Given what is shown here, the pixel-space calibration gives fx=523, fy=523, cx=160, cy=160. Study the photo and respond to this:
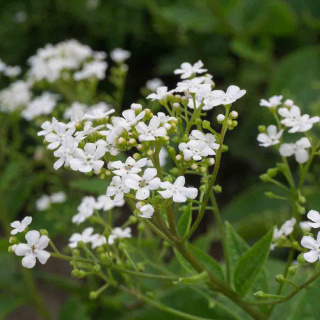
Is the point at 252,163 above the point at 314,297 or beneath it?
beneath

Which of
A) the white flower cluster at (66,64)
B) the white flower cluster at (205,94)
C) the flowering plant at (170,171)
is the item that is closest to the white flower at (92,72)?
the white flower cluster at (66,64)

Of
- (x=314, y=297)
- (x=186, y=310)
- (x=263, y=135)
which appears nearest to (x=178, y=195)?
(x=263, y=135)

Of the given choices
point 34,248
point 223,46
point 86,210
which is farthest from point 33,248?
point 223,46

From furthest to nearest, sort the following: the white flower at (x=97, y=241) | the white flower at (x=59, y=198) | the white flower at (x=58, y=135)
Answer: the white flower at (x=59, y=198), the white flower at (x=97, y=241), the white flower at (x=58, y=135)

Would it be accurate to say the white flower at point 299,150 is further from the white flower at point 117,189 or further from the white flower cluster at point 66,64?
the white flower cluster at point 66,64

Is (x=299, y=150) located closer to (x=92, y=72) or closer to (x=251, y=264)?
(x=251, y=264)

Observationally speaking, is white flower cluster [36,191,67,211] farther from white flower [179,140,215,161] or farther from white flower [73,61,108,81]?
white flower [179,140,215,161]

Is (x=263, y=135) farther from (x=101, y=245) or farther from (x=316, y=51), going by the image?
(x=316, y=51)
